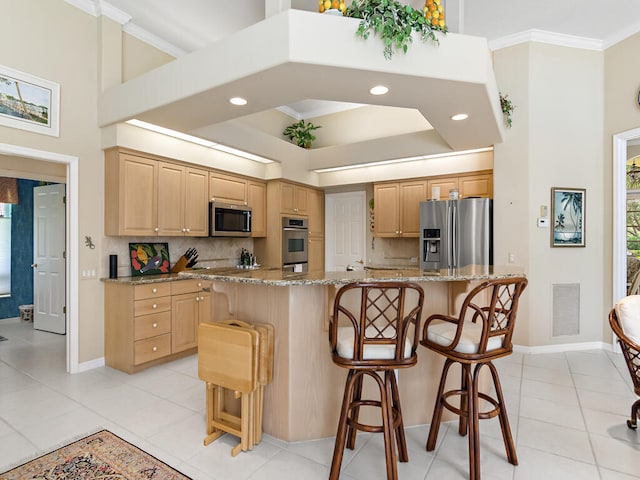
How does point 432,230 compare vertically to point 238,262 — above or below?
above

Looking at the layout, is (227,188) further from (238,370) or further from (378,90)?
(238,370)

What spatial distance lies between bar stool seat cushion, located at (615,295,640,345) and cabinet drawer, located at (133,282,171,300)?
12.9ft

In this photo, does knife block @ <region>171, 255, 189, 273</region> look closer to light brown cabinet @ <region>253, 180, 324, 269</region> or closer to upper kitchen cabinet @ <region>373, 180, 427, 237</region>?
light brown cabinet @ <region>253, 180, 324, 269</region>

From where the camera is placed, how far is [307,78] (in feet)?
8.25

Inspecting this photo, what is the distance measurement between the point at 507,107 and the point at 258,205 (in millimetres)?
3515

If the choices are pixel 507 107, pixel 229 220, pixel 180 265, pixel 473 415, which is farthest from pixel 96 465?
pixel 507 107

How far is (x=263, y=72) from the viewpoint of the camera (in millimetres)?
2424

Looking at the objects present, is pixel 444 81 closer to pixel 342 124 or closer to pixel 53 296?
pixel 342 124

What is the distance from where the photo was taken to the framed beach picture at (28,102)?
3.06 m

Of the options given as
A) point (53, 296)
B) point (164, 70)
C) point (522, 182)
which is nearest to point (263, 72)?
point (164, 70)

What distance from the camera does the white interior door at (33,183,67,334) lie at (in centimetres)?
498

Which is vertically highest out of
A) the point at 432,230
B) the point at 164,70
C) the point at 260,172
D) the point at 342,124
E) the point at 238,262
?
the point at 342,124

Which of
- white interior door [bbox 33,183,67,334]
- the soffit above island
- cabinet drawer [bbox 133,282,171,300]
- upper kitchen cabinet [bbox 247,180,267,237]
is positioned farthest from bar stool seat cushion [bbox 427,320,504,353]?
white interior door [bbox 33,183,67,334]

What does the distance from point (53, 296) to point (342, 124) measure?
5.17 meters
